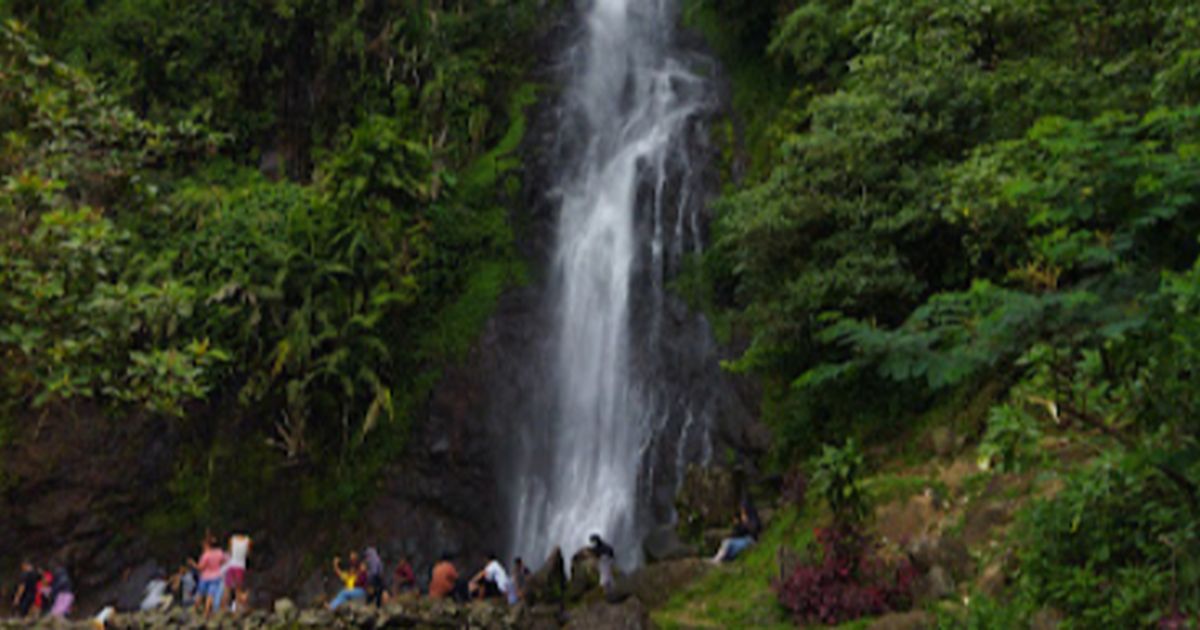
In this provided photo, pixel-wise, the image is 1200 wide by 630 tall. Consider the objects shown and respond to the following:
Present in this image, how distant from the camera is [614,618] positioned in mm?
8891

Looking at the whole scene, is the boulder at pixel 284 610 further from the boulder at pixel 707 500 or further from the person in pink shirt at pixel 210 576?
the boulder at pixel 707 500

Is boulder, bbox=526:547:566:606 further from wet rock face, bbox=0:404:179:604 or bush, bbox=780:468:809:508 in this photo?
wet rock face, bbox=0:404:179:604

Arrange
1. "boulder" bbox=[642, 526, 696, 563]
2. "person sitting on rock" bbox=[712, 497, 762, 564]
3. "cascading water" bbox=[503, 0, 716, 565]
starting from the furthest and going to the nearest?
"cascading water" bbox=[503, 0, 716, 565]
"boulder" bbox=[642, 526, 696, 563]
"person sitting on rock" bbox=[712, 497, 762, 564]

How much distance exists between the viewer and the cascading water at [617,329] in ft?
53.1

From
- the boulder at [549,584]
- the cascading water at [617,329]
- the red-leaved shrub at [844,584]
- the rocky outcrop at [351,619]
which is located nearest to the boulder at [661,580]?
the boulder at [549,584]

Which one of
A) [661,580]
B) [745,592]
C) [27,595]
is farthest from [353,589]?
[745,592]

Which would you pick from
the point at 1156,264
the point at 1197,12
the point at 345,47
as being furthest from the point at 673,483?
the point at 345,47

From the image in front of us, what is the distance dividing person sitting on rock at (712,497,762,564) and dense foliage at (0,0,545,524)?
7.02m

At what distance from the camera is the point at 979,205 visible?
32.9 ft

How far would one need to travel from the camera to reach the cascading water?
53.1ft

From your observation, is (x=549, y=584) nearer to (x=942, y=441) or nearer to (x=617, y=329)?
(x=942, y=441)

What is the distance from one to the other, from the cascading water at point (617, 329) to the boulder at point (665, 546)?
74.2 inches

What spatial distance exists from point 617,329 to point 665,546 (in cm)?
604

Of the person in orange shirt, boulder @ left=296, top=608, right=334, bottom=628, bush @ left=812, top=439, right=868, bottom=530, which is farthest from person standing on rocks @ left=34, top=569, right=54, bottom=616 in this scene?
bush @ left=812, top=439, right=868, bottom=530
